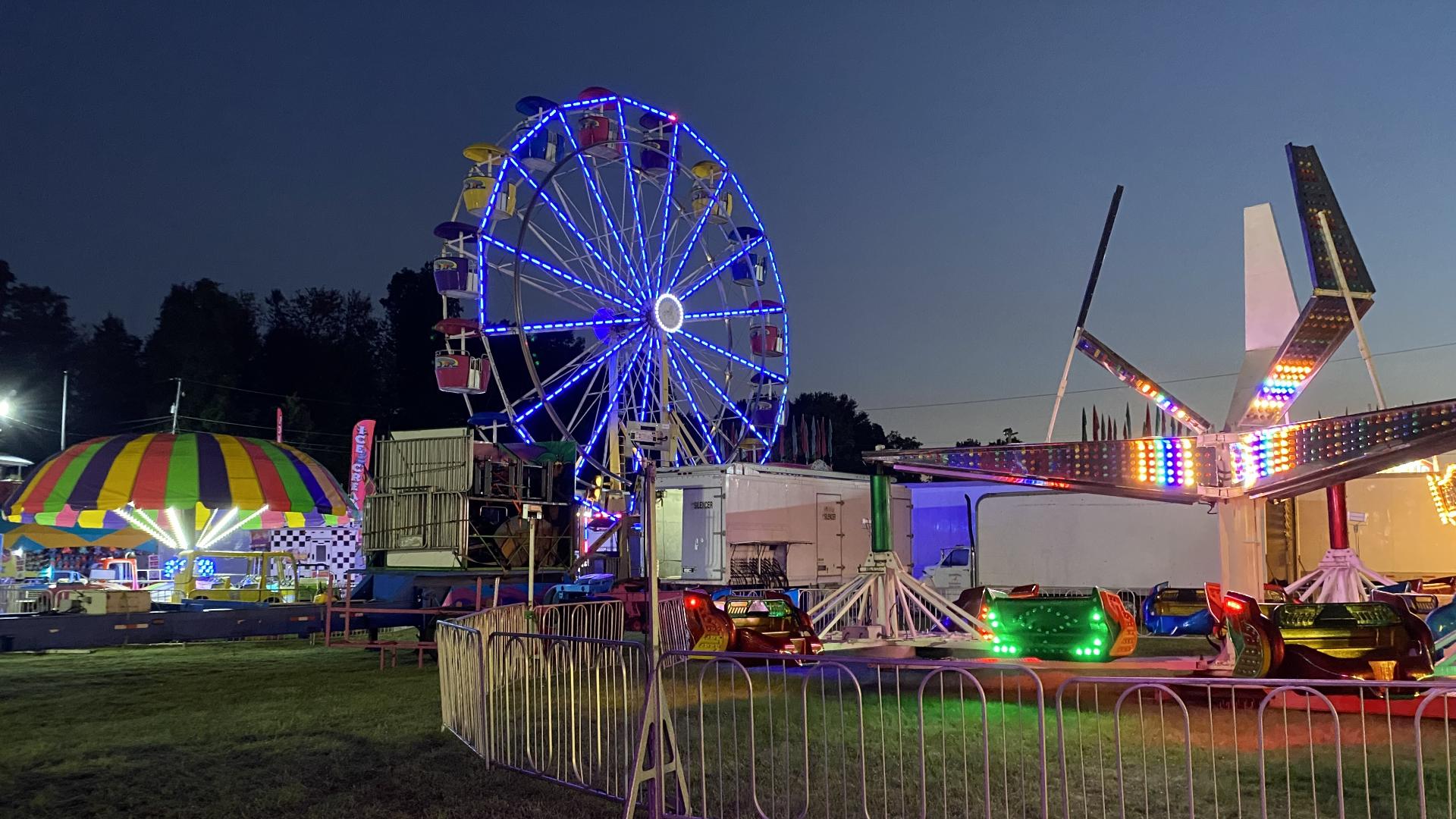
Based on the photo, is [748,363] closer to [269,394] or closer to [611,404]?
[611,404]

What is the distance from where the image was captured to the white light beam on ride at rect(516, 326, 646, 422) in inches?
935

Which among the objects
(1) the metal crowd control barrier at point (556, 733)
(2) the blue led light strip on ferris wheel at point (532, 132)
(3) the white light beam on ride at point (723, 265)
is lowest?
(1) the metal crowd control barrier at point (556, 733)

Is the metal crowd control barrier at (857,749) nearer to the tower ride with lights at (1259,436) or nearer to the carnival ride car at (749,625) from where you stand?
the carnival ride car at (749,625)

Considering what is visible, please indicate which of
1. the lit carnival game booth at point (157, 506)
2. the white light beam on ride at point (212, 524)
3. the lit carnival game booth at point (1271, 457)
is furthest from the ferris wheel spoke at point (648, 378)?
the lit carnival game booth at point (1271, 457)

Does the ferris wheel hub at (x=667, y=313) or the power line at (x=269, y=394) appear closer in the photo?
the ferris wheel hub at (x=667, y=313)

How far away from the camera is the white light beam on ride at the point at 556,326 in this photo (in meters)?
23.3

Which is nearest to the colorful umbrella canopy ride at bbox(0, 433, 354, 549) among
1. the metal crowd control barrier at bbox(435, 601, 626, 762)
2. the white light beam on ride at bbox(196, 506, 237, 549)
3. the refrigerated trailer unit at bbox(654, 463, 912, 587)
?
the white light beam on ride at bbox(196, 506, 237, 549)

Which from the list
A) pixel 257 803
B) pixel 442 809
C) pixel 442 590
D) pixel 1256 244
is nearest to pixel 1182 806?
pixel 442 809

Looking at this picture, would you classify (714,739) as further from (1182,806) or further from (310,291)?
(310,291)

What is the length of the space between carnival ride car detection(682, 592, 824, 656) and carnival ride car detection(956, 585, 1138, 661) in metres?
2.19

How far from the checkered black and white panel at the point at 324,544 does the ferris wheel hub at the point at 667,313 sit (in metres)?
12.1

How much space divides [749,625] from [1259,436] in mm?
5871

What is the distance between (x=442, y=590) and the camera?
49.5 feet

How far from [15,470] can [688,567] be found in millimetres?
28570
